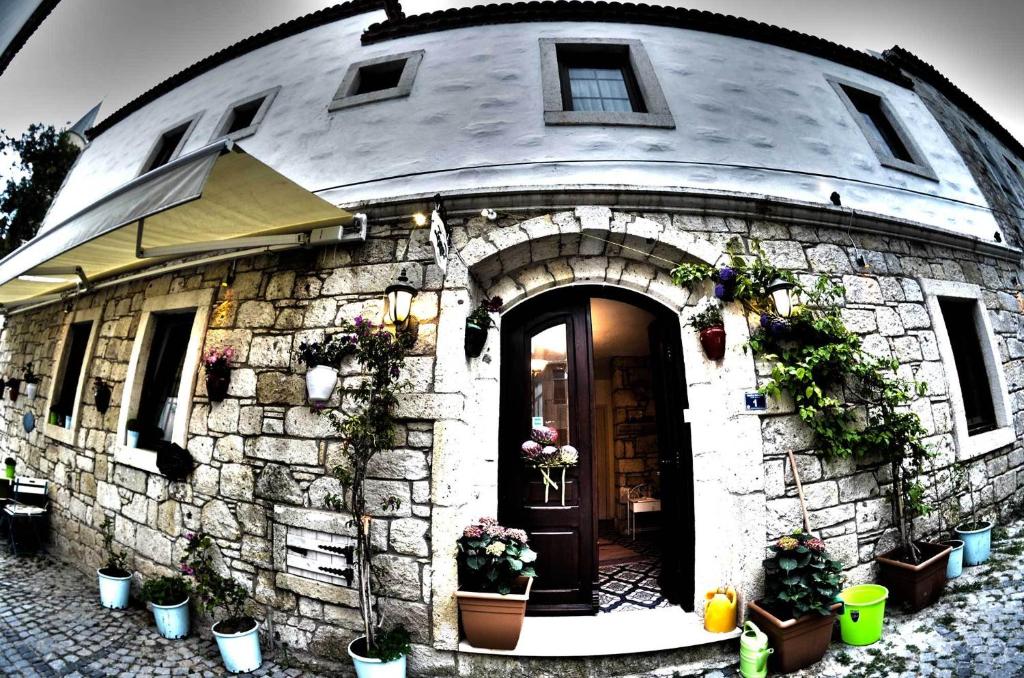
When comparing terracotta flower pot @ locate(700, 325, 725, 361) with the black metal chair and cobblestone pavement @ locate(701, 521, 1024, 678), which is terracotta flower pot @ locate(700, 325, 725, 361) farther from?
the black metal chair

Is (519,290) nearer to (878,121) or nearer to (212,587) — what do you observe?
(212,587)

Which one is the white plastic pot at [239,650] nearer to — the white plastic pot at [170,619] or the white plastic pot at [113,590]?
the white plastic pot at [170,619]

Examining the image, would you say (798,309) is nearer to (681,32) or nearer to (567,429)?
(567,429)

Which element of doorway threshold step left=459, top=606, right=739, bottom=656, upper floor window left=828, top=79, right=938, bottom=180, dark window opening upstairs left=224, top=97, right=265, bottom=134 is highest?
dark window opening upstairs left=224, top=97, right=265, bottom=134

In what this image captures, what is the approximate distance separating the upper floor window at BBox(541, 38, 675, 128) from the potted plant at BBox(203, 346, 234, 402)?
3923mm

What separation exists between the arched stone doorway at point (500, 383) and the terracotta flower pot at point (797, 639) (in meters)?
0.32

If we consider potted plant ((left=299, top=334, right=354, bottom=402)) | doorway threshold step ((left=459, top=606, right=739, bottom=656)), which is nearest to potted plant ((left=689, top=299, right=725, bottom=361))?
doorway threshold step ((left=459, top=606, right=739, bottom=656))

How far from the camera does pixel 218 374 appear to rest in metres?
3.53

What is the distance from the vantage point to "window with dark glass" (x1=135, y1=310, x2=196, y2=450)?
14.1 feet

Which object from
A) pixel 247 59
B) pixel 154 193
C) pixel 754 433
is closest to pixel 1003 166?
pixel 754 433

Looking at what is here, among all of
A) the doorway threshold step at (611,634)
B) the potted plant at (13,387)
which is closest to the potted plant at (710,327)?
the doorway threshold step at (611,634)

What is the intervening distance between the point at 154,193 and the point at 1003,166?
12.5 m

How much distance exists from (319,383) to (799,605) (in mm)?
3856

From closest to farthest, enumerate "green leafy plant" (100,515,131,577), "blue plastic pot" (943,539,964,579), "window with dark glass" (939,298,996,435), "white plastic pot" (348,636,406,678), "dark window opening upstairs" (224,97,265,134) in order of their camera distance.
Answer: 1. "white plastic pot" (348,636,406,678)
2. "blue plastic pot" (943,539,964,579)
3. "green leafy plant" (100,515,131,577)
4. "window with dark glass" (939,298,996,435)
5. "dark window opening upstairs" (224,97,265,134)
